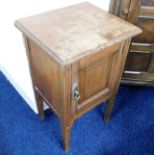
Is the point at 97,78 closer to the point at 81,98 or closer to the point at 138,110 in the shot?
the point at 81,98

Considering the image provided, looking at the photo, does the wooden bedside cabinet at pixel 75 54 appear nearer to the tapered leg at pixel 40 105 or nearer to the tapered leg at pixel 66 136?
the tapered leg at pixel 66 136

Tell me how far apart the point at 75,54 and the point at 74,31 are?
166 mm

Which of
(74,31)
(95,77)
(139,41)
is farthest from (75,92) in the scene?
(139,41)

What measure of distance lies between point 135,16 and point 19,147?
3.42 feet

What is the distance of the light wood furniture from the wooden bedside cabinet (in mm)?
208

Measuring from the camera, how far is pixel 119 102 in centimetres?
158

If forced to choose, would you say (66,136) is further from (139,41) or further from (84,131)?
(139,41)

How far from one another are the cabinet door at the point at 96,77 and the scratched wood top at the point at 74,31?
0.05 meters

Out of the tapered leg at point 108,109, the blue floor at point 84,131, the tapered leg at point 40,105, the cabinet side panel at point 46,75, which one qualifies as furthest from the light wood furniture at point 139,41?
the tapered leg at point 40,105

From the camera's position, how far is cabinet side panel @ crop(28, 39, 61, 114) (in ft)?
2.88

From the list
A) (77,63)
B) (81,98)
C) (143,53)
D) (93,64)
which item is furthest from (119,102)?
(77,63)

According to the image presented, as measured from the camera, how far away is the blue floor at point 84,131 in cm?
129

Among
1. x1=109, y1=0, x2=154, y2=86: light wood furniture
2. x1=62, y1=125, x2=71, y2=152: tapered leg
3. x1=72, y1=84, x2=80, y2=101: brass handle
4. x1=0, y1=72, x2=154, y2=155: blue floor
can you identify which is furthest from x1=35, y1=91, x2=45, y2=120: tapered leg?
x1=109, y1=0, x2=154, y2=86: light wood furniture

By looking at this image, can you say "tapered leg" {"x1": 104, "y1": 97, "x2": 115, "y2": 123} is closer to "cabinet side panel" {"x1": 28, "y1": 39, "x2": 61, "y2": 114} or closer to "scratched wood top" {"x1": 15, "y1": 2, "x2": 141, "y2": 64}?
"cabinet side panel" {"x1": 28, "y1": 39, "x2": 61, "y2": 114}
